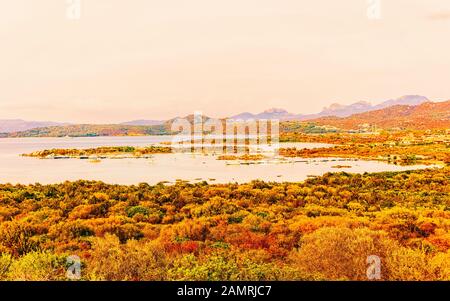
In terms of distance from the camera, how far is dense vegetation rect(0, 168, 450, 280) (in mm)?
7828

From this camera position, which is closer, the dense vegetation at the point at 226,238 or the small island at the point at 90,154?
the dense vegetation at the point at 226,238

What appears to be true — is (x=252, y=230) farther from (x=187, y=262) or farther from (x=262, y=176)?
(x=262, y=176)

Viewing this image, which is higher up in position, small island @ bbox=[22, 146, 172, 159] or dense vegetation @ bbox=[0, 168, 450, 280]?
dense vegetation @ bbox=[0, 168, 450, 280]

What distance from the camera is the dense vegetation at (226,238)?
7828 mm

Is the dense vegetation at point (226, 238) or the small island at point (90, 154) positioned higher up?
the dense vegetation at point (226, 238)

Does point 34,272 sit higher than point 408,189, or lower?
higher

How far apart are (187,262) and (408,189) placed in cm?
2208

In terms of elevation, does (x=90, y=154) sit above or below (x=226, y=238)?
below

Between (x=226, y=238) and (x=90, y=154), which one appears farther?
(x=90, y=154)

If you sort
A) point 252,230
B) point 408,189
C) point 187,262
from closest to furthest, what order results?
1. point 187,262
2. point 252,230
3. point 408,189

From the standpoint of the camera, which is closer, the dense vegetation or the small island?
the dense vegetation

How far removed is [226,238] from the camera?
1143 centimetres

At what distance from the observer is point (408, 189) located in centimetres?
2631
